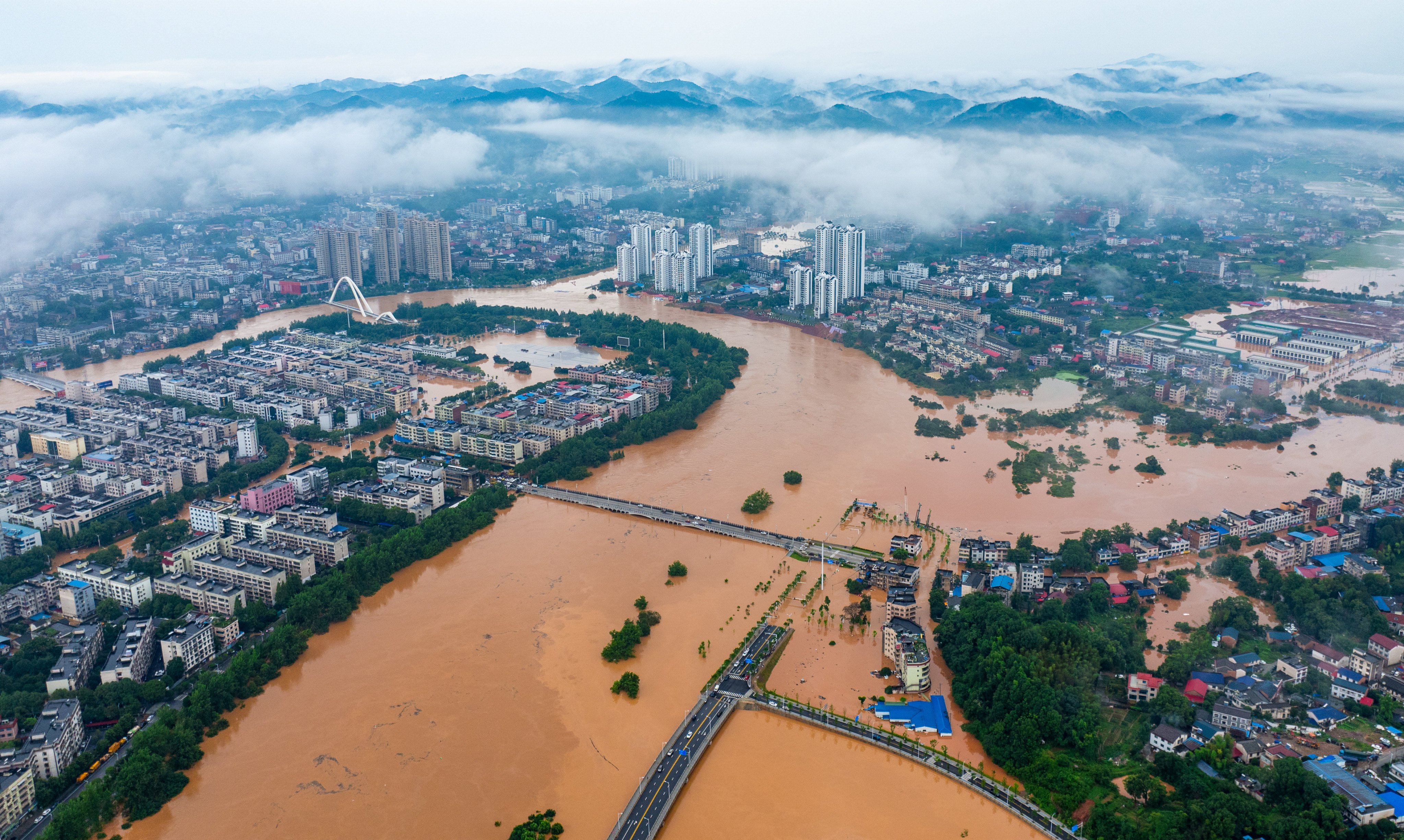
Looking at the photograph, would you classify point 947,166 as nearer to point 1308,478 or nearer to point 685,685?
point 1308,478

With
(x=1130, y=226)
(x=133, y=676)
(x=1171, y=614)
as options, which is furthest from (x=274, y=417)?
(x=1130, y=226)

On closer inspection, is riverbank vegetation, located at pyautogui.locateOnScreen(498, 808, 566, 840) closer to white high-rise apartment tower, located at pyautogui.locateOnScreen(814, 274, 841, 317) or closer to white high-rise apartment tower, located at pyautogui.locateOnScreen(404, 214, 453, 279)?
white high-rise apartment tower, located at pyautogui.locateOnScreen(814, 274, 841, 317)

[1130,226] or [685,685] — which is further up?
[1130,226]

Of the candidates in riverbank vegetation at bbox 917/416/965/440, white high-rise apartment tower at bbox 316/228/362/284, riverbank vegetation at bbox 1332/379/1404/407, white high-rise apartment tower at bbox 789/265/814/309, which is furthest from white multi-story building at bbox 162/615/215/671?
white high-rise apartment tower at bbox 316/228/362/284

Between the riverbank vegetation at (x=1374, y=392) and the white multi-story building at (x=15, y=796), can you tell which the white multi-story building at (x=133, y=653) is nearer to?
the white multi-story building at (x=15, y=796)

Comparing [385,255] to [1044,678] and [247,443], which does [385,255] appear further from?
[1044,678]

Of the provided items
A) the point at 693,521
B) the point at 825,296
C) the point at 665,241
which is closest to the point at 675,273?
the point at 665,241
